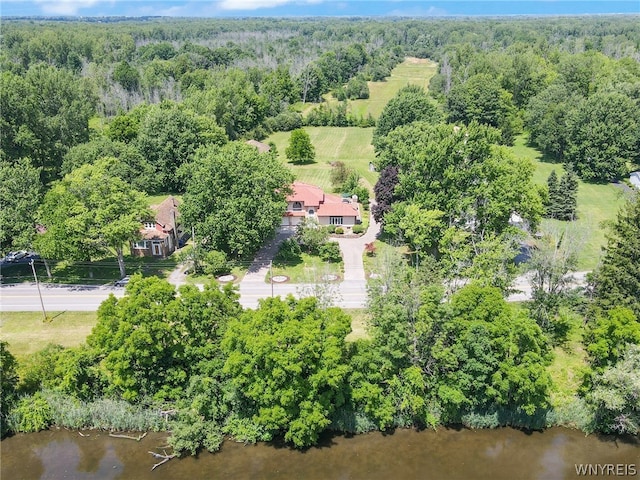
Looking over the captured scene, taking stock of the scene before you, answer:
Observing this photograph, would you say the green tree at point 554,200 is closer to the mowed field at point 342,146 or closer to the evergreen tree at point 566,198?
the evergreen tree at point 566,198

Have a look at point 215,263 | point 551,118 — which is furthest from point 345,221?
point 551,118

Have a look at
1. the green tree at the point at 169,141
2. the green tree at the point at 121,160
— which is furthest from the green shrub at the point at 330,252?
the green tree at the point at 121,160

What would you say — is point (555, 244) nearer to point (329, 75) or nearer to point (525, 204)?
point (525, 204)

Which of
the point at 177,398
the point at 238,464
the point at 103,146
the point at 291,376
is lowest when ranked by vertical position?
the point at 238,464

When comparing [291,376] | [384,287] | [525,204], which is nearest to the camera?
[291,376]

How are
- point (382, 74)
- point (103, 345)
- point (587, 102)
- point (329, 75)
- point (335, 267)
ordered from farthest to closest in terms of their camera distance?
point (382, 74) → point (329, 75) → point (587, 102) → point (335, 267) → point (103, 345)

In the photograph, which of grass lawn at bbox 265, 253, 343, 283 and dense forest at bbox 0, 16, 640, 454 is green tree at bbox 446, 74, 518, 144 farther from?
grass lawn at bbox 265, 253, 343, 283

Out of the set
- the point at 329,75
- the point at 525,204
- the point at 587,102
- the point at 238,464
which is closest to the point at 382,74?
the point at 329,75
